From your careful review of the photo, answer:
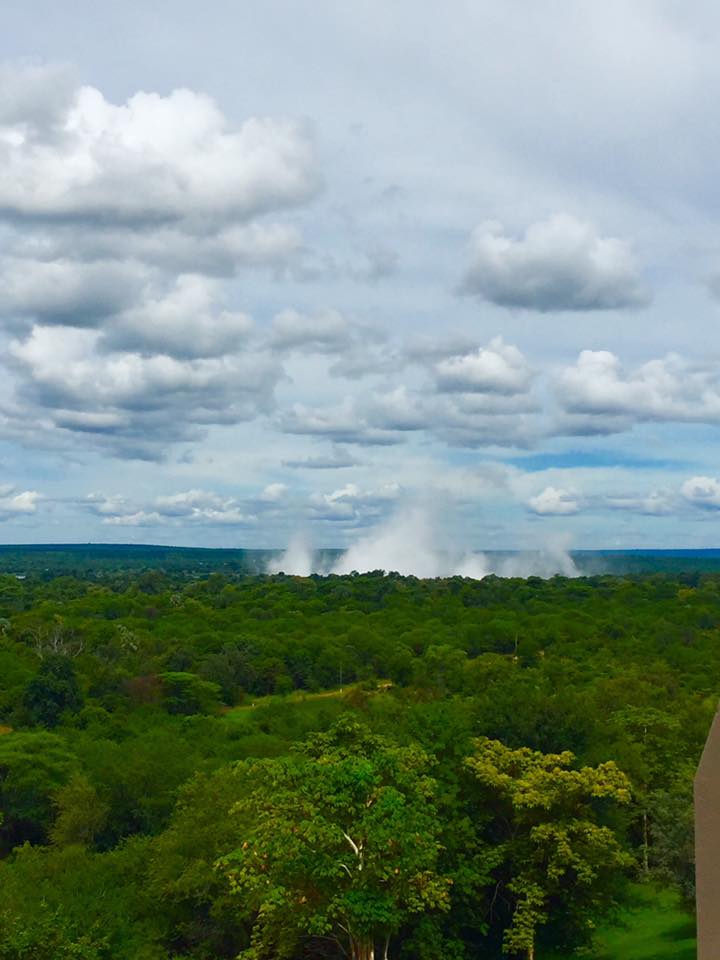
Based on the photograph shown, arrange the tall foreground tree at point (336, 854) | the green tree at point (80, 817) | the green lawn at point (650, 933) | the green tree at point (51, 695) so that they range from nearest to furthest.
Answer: the tall foreground tree at point (336, 854)
the green lawn at point (650, 933)
the green tree at point (80, 817)
the green tree at point (51, 695)

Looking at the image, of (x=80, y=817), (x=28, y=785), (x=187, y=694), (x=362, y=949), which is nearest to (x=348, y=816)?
(x=362, y=949)

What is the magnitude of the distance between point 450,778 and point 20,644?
6580 centimetres

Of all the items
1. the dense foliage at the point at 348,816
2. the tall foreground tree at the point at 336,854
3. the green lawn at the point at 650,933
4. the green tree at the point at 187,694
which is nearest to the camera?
the tall foreground tree at the point at 336,854

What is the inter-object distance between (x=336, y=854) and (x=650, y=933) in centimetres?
1459

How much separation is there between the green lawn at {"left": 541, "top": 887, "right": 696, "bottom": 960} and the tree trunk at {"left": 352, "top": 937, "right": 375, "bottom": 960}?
847 cm

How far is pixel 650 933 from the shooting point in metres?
30.5

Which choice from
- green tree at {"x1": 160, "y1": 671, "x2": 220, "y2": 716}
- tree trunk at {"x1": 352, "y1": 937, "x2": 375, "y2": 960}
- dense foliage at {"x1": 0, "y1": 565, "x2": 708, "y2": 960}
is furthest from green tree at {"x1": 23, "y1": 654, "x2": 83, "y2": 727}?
tree trunk at {"x1": 352, "y1": 937, "x2": 375, "y2": 960}

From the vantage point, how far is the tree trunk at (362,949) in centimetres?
2183

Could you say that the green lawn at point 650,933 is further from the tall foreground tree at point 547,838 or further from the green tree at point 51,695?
the green tree at point 51,695

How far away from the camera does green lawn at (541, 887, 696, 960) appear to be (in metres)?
28.3

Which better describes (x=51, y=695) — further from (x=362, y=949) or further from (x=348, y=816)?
(x=348, y=816)

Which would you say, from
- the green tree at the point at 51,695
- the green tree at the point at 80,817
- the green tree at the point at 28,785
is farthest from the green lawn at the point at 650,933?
the green tree at the point at 51,695

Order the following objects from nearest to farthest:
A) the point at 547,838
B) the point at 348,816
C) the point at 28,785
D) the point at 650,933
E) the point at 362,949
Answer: the point at 348,816 → the point at 362,949 → the point at 547,838 → the point at 650,933 → the point at 28,785

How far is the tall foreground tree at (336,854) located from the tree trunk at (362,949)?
0.09ft
